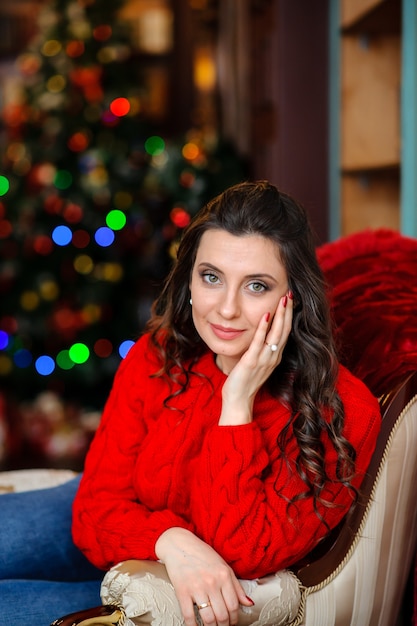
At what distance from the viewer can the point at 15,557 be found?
162cm

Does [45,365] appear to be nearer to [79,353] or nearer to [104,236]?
[79,353]

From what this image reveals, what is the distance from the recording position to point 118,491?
5.13 feet

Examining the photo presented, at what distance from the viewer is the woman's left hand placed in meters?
1.40

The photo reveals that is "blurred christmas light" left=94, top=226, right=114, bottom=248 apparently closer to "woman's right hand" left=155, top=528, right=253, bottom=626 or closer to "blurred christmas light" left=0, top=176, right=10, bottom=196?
"blurred christmas light" left=0, top=176, right=10, bottom=196

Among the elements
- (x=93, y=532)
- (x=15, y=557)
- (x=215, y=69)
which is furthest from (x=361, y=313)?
(x=215, y=69)

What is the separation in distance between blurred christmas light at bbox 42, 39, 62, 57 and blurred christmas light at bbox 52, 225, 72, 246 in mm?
937

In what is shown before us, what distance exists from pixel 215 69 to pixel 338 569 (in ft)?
14.7

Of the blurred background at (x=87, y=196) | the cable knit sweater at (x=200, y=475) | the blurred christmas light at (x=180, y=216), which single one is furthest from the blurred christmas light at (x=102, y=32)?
the cable knit sweater at (x=200, y=475)

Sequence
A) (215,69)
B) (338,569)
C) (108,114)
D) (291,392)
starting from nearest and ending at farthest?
(338,569)
(291,392)
(108,114)
(215,69)

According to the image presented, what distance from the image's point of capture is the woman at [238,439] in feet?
4.47

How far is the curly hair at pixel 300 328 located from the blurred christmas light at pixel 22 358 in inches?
120

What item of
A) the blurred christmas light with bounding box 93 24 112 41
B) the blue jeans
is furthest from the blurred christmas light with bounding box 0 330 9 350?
the blue jeans

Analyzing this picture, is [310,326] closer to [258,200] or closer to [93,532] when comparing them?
[258,200]

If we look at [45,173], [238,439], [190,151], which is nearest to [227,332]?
[238,439]
